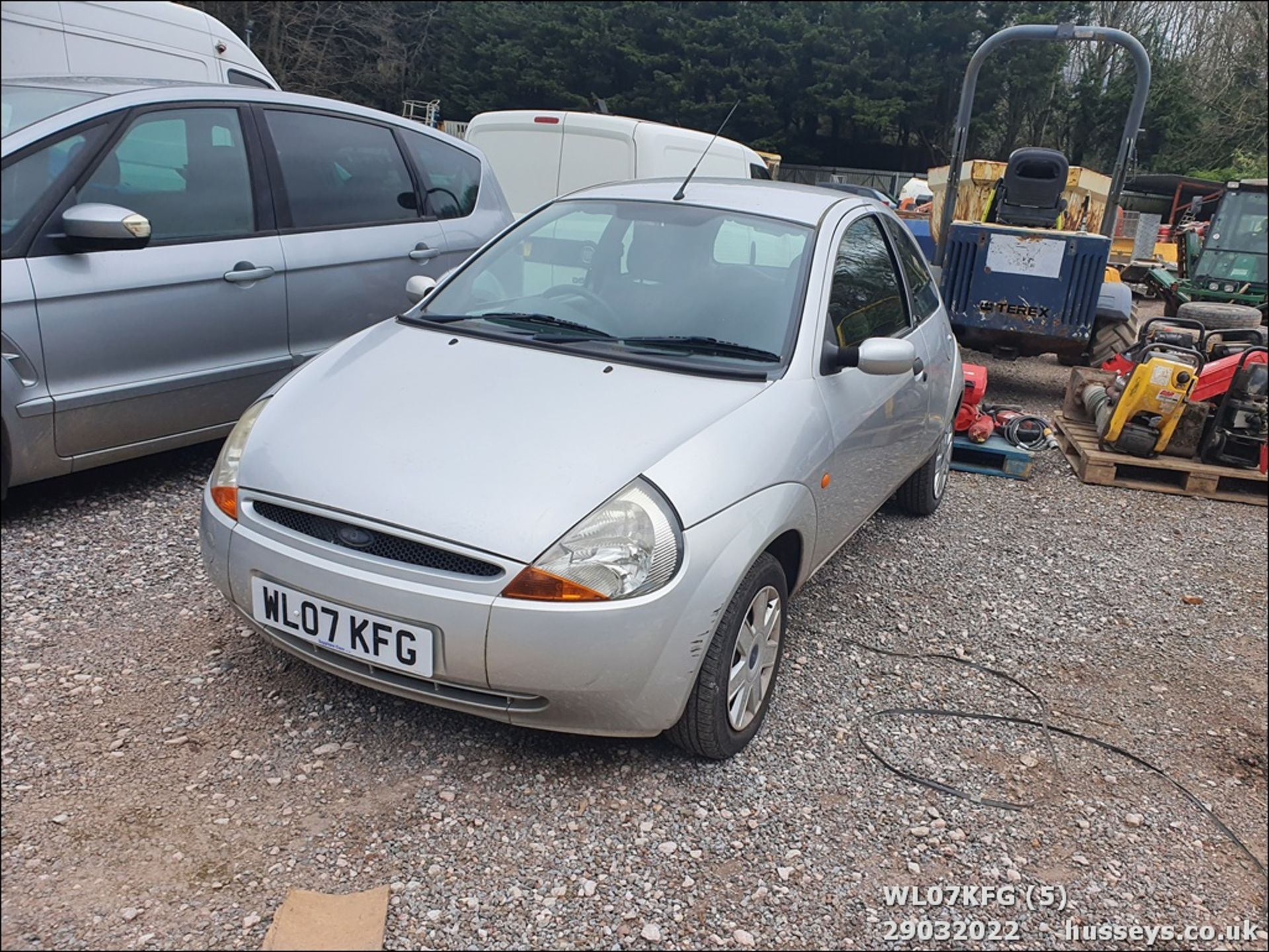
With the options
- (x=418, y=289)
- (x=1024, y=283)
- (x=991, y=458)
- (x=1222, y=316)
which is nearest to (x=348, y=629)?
(x=418, y=289)

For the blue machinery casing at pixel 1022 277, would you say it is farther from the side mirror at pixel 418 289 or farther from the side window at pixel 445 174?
the side mirror at pixel 418 289

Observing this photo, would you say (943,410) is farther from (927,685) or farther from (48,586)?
(48,586)

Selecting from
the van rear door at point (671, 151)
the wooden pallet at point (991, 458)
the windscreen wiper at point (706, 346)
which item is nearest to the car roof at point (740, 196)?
the windscreen wiper at point (706, 346)

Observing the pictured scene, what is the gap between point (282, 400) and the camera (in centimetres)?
273

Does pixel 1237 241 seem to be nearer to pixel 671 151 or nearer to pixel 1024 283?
pixel 1024 283

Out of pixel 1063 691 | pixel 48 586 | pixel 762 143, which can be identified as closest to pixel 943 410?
pixel 1063 691

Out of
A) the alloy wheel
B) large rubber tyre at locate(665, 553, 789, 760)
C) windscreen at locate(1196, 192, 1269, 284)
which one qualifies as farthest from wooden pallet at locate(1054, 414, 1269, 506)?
windscreen at locate(1196, 192, 1269, 284)

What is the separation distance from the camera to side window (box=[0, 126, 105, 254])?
4.27ft

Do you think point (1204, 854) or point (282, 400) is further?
point (282, 400)

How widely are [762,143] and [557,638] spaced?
86.4ft

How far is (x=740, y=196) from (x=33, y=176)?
91.1 inches

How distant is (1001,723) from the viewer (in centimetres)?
299

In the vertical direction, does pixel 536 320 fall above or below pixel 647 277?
below

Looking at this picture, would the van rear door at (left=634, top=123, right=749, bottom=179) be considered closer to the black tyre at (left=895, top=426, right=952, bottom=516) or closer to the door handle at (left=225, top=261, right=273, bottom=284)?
the black tyre at (left=895, top=426, right=952, bottom=516)
